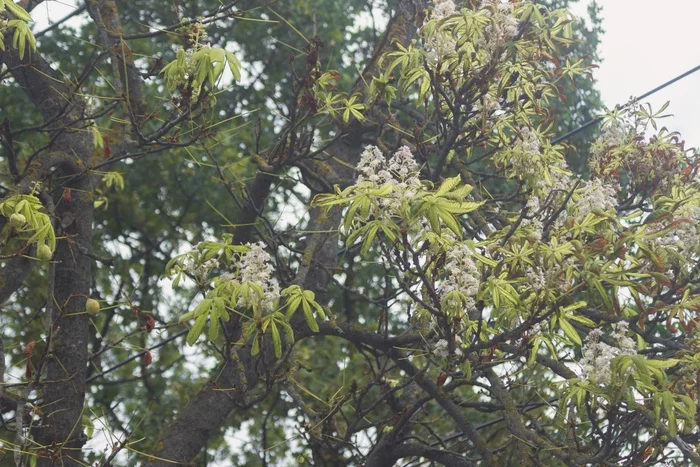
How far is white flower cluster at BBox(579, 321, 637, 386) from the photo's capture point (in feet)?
10.9

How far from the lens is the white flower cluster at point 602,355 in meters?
3.33

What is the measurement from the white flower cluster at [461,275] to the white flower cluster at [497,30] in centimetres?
101

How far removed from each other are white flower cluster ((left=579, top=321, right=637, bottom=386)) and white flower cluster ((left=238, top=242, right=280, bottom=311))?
128 cm

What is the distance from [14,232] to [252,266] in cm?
100

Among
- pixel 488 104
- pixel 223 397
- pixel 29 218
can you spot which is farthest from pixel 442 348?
pixel 223 397

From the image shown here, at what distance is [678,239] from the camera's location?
387cm

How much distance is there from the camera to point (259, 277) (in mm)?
3643

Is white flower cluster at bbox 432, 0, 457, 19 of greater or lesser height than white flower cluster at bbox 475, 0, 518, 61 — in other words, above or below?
above

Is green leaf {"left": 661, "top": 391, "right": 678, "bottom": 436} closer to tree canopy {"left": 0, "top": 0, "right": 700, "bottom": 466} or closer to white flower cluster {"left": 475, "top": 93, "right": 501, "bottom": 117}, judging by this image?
tree canopy {"left": 0, "top": 0, "right": 700, "bottom": 466}

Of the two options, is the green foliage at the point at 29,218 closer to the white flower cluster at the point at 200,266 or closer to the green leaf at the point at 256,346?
the white flower cluster at the point at 200,266

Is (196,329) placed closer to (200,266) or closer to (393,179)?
(200,266)

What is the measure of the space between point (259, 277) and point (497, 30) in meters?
1.50

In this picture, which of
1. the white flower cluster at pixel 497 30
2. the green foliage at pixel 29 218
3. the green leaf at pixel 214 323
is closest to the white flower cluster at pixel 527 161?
the white flower cluster at pixel 497 30

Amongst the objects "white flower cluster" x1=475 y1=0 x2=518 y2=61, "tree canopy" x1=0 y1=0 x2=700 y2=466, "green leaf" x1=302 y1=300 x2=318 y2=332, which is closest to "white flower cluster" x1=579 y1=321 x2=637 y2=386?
"tree canopy" x1=0 y1=0 x2=700 y2=466
